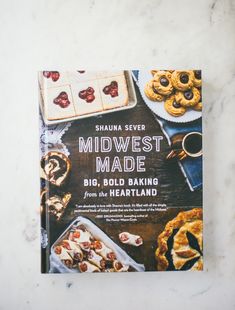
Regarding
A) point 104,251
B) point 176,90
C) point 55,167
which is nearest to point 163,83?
point 176,90

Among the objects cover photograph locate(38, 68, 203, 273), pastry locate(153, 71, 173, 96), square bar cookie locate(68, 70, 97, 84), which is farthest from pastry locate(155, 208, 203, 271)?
square bar cookie locate(68, 70, 97, 84)

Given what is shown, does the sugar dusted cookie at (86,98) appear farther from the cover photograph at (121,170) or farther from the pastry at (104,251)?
the pastry at (104,251)

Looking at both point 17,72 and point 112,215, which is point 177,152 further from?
point 17,72

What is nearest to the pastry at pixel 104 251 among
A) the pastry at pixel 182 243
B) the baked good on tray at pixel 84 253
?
the baked good on tray at pixel 84 253

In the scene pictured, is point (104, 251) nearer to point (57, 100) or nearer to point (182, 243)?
point (182, 243)

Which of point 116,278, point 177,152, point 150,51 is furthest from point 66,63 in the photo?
point 116,278
